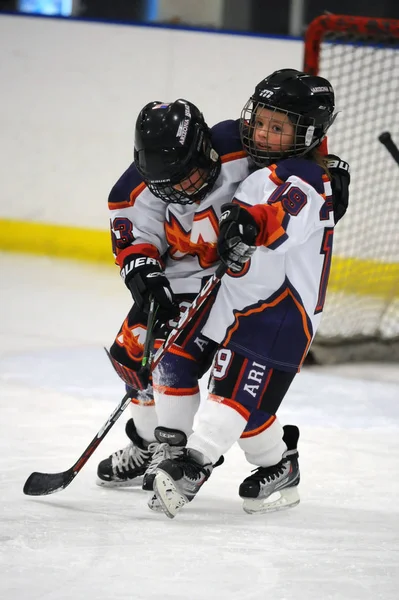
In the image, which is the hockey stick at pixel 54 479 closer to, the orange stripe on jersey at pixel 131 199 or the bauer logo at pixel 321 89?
the orange stripe on jersey at pixel 131 199

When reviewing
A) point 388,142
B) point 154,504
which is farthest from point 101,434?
point 388,142

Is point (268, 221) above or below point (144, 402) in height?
above

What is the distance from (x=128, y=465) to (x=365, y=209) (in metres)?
2.63

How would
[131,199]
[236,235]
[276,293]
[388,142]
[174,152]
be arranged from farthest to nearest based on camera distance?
[388,142]
[131,199]
[276,293]
[174,152]
[236,235]

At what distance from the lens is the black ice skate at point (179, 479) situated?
6.44 feet

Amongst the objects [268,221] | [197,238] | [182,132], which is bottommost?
[197,238]

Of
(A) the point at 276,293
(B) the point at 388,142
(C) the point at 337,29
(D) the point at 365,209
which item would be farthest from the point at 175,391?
(D) the point at 365,209

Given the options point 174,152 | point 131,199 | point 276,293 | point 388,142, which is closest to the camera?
point 174,152

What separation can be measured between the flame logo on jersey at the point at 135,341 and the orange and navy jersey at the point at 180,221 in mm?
120

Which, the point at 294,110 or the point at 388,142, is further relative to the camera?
the point at 388,142

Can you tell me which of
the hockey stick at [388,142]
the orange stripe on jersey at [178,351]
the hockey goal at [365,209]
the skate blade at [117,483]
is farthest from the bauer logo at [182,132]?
the hockey goal at [365,209]

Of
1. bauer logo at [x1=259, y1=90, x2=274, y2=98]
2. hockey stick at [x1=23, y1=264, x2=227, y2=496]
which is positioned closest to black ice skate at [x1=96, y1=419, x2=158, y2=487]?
hockey stick at [x1=23, y1=264, x2=227, y2=496]

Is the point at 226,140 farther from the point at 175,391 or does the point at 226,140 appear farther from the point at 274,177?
the point at 175,391

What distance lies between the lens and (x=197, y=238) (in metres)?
2.07
